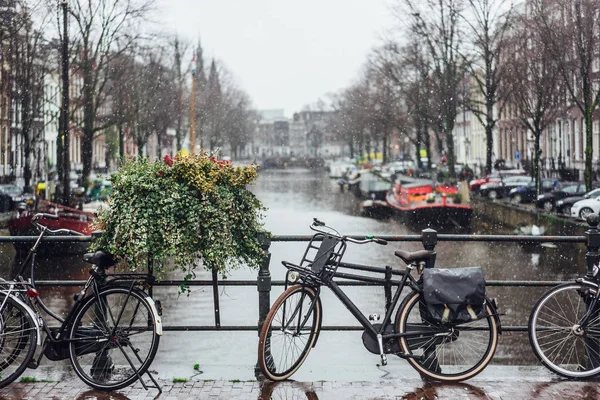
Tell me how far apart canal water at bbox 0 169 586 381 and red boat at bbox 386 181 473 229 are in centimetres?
186

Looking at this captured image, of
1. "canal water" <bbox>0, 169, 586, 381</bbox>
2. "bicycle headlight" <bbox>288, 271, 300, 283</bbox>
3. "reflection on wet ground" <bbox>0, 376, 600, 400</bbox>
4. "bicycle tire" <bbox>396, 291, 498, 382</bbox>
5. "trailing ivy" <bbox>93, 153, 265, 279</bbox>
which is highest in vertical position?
"trailing ivy" <bbox>93, 153, 265, 279</bbox>

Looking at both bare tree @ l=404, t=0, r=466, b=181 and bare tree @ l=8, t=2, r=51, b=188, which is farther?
bare tree @ l=404, t=0, r=466, b=181

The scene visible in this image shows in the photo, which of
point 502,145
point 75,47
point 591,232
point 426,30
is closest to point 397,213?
point 426,30

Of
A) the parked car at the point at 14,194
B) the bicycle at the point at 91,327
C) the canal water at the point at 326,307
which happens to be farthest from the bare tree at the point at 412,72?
the bicycle at the point at 91,327

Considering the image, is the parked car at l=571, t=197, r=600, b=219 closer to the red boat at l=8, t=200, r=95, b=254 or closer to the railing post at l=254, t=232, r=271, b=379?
the red boat at l=8, t=200, r=95, b=254

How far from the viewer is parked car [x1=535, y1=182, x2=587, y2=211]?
35375 mm

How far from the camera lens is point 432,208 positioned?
35656 mm

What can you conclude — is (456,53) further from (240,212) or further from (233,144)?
(233,144)

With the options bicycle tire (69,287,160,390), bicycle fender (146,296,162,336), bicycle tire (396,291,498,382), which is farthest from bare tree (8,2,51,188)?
bicycle tire (396,291,498,382)

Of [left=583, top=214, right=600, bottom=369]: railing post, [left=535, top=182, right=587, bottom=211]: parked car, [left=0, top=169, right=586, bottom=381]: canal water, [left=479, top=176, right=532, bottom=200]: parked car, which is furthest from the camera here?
[left=479, top=176, right=532, bottom=200]: parked car

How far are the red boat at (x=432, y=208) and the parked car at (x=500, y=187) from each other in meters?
6.74

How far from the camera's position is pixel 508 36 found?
43.1 m

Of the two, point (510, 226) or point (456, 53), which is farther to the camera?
point (456, 53)

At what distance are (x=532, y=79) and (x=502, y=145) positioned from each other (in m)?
43.7
